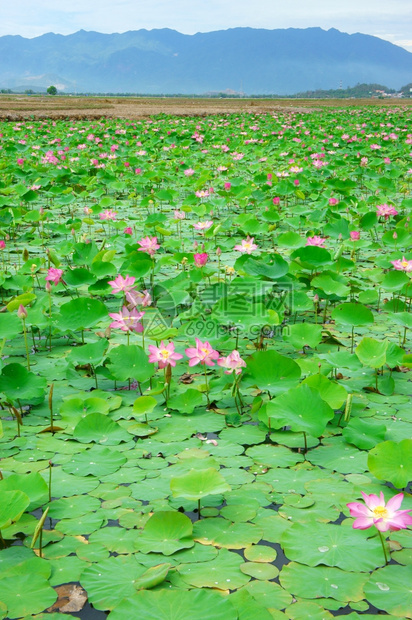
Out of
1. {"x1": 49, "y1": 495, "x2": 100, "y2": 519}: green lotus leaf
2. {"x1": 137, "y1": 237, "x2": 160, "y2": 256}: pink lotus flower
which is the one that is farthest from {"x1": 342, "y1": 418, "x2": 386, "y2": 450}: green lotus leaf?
{"x1": 137, "y1": 237, "x2": 160, "y2": 256}: pink lotus flower

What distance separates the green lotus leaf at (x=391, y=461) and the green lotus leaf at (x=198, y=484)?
1.60 feet

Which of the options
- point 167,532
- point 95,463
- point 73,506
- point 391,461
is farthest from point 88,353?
point 391,461

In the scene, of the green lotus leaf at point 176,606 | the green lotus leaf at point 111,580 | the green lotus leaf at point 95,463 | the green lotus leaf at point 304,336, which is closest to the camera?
the green lotus leaf at point 176,606

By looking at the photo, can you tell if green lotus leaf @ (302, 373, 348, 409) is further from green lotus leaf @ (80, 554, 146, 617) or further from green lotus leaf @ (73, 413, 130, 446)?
green lotus leaf @ (80, 554, 146, 617)

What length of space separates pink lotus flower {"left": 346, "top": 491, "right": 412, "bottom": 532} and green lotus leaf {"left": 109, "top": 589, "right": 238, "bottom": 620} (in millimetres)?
395

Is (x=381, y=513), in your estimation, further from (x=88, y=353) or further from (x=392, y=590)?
(x=88, y=353)

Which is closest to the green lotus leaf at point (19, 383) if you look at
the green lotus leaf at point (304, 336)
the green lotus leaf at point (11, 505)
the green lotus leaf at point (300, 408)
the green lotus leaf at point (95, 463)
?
the green lotus leaf at point (95, 463)

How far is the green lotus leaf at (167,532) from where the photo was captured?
60.8 inches

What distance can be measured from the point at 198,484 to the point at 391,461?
2.03 feet

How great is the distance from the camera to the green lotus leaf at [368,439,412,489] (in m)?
1.72

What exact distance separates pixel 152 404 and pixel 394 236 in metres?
2.81

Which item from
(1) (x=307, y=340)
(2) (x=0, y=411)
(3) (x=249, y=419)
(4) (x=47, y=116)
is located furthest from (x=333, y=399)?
(4) (x=47, y=116)

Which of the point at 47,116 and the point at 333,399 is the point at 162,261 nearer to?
the point at 333,399

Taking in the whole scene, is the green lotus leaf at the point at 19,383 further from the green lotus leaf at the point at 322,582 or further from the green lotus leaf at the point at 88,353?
the green lotus leaf at the point at 322,582
